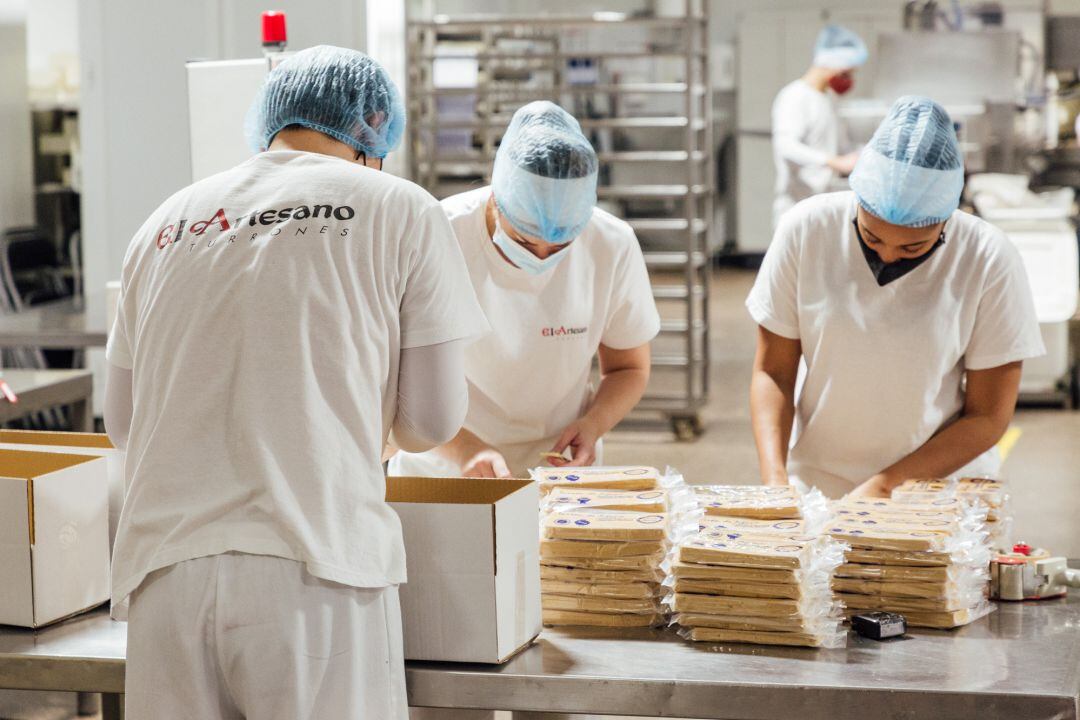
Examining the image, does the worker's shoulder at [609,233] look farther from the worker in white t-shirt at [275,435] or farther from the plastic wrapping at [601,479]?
the worker in white t-shirt at [275,435]

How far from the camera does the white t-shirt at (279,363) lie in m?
1.42

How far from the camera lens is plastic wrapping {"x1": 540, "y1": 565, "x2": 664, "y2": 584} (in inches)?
68.0

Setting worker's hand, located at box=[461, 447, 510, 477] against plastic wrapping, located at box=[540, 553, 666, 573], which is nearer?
plastic wrapping, located at box=[540, 553, 666, 573]

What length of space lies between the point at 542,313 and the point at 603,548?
30.4 inches

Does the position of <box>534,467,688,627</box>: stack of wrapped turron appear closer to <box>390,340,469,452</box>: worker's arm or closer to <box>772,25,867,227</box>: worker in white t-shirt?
<box>390,340,469,452</box>: worker's arm

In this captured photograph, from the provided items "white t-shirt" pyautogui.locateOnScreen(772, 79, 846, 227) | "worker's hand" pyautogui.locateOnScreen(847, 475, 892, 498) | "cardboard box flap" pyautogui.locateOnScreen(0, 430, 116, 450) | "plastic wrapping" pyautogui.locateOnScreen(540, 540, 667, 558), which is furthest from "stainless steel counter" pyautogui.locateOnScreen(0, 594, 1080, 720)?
"white t-shirt" pyautogui.locateOnScreen(772, 79, 846, 227)

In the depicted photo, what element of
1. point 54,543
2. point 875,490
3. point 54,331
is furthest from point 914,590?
point 54,331

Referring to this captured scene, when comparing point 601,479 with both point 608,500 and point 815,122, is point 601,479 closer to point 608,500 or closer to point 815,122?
point 608,500

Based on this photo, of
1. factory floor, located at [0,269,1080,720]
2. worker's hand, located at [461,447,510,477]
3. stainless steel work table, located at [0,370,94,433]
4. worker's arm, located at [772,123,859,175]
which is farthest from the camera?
worker's arm, located at [772,123,859,175]

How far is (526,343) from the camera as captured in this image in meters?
2.42

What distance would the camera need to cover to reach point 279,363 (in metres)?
1.42

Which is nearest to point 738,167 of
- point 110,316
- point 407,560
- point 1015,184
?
point 1015,184

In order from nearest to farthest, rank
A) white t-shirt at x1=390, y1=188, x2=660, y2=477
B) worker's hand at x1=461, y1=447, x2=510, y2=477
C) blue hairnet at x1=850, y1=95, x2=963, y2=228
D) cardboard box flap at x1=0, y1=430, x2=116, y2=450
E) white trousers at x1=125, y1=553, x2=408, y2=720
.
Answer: white trousers at x1=125, y1=553, x2=408, y2=720 < cardboard box flap at x1=0, y1=430, x2=116, y2=450 < blue hairnet at x1=850, y1=95, x2=963, y2=228 < worker's hand at x1=461, y1=447, x2=510, y2=477 < white t-shirt at x1=390, y1=188, x2=660, y2=477

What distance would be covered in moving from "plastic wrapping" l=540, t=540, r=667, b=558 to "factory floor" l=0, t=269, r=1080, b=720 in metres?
2.19
